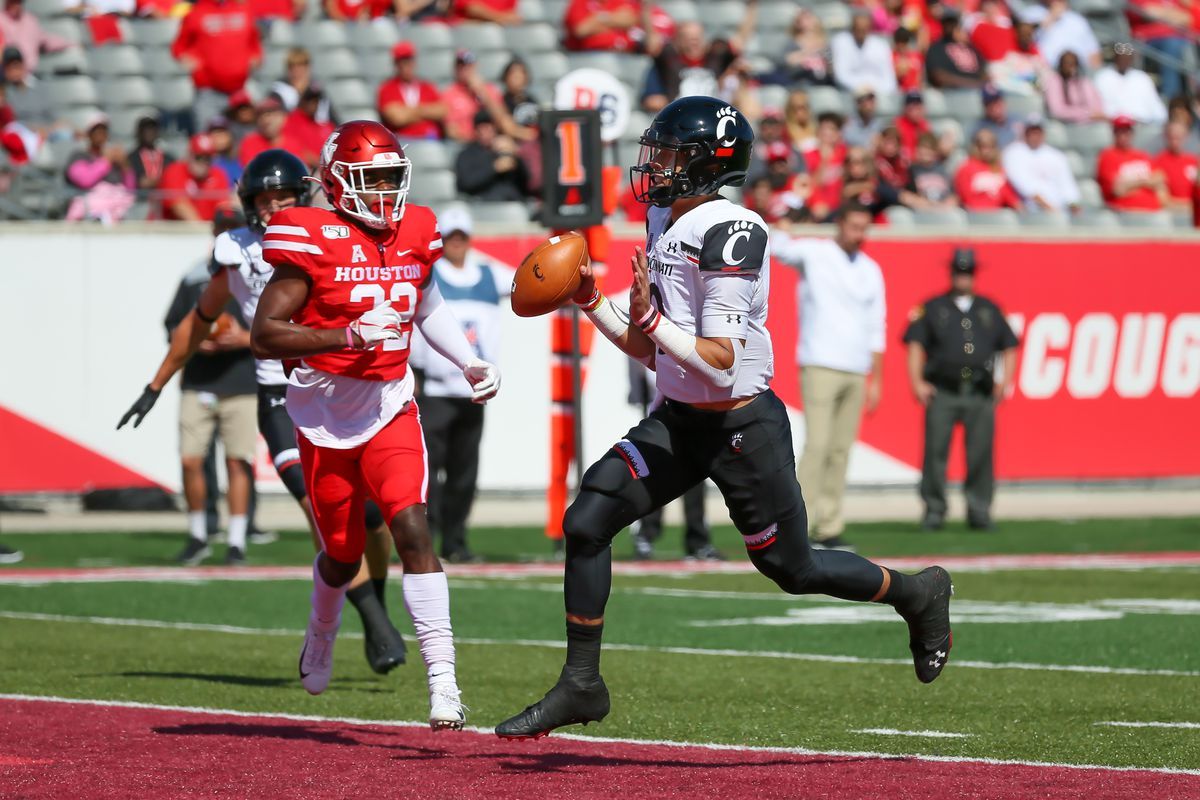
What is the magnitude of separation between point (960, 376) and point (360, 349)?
9770mm

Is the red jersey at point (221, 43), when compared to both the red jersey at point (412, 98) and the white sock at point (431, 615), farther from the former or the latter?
the white sock at point (431, 615)

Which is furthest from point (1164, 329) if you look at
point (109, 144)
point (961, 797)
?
point (961, 797)

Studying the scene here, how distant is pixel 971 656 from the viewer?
873cm

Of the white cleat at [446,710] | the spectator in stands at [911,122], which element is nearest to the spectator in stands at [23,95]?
the spectator in stands at [911,122]

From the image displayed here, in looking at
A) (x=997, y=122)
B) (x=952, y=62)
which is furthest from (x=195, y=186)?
(x=952, y=62)

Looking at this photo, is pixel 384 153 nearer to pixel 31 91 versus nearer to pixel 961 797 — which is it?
pixel 961 797

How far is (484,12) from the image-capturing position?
63.0 ft

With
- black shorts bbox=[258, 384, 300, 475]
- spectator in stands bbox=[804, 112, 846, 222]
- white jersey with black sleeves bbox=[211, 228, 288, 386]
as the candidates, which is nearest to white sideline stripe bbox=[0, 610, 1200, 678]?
black shorts bbox=[258, 384, 300, 475]

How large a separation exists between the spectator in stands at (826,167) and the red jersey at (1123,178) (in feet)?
9.98

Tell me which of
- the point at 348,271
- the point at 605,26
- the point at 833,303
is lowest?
the point at 833,303

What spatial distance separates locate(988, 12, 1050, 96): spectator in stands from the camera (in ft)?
70.5

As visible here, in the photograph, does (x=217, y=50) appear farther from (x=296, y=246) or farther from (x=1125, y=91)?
(x=296, y=246)

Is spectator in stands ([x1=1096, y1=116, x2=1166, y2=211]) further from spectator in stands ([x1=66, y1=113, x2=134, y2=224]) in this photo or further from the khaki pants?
spectator in stands ([x1=66, y1=113, x2=134, y2=224])

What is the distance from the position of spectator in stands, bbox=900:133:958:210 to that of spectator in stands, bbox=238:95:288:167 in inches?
235
